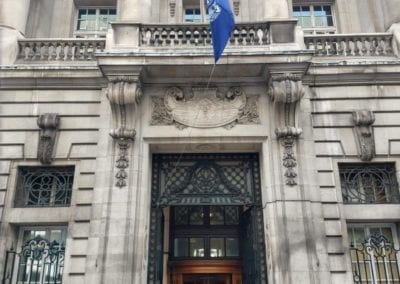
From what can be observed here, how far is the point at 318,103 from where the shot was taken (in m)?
10.2

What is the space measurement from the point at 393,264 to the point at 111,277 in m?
6.54

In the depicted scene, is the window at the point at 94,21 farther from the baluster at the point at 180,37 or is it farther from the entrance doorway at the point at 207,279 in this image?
the entrance doorway at the point at 207,279

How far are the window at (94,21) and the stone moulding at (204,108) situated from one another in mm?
4559

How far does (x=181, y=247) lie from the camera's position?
1227 centimetres

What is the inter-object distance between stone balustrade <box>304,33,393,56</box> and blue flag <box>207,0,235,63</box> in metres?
3.15

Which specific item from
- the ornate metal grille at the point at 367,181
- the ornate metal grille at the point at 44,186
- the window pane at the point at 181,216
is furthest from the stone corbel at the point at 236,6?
the ornate metal grille at the point at 44,186

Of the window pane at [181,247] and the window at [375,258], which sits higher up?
the window pane at [181,247]

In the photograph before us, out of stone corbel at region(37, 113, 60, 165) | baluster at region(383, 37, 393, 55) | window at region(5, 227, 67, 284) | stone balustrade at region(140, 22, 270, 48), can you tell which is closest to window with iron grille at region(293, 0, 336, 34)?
baluster at region(383, 37, 393, 55)

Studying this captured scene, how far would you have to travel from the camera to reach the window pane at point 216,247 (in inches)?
474

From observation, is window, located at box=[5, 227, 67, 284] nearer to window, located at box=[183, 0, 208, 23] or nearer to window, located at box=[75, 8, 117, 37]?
window, located at box=[75, 8, 117, 37]

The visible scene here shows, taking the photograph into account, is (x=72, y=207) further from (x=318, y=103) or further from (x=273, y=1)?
(x=273, y=1)

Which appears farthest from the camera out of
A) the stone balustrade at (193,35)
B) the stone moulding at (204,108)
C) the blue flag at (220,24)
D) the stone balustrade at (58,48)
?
→ the stone balustrade at (58,48)

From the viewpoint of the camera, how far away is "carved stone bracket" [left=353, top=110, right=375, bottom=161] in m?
9.71

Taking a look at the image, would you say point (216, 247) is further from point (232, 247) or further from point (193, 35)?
point (193, 35)
